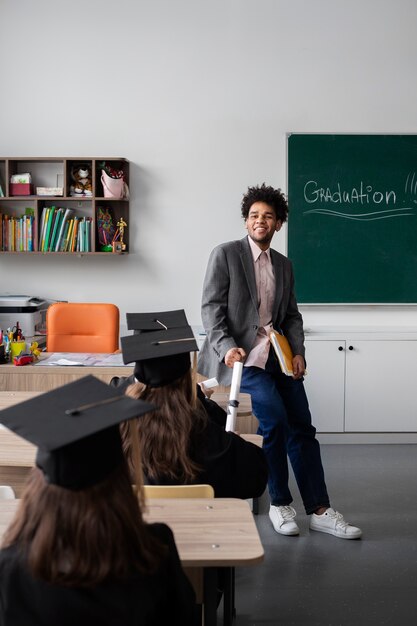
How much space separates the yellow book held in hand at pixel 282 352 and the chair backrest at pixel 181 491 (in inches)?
61.2

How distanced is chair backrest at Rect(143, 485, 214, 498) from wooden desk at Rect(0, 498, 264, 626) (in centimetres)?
3

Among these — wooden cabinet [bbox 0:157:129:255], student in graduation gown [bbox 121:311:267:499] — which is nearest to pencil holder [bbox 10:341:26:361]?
wooden cabinet [bbox 0:157:129:255]

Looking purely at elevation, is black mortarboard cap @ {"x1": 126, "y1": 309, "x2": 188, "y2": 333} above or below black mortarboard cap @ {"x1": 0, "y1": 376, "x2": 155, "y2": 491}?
above

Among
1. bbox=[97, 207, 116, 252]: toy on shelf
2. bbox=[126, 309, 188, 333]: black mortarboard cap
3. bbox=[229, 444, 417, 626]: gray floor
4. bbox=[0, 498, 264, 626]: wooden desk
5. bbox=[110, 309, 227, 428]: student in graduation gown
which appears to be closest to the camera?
bbox=[0, 498, 264, 626]: wooden desk

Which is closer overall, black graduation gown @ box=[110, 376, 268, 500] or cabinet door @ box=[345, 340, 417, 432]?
black graduation gown @ box=[110, 376, 268, 500]

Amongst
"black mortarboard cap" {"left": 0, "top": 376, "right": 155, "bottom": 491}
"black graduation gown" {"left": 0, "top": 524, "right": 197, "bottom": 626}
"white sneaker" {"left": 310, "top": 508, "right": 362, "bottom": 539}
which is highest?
"black mortarboard cap" {"left": 0, "top": 376, "right": 155, "bottom": 491}

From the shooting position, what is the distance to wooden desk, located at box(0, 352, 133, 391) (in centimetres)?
394

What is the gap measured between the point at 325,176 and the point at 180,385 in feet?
12.2

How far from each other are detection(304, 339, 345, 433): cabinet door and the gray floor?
2.93 ft

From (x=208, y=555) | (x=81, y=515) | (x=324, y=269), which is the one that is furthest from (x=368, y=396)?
(x=81, y=515)

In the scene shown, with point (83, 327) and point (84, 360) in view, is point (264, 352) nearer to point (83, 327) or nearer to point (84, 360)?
point (84, 360)

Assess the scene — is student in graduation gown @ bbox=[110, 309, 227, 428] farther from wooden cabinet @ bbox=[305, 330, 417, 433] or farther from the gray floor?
wooden cabinet @ bbox=[305, 330, 417, 433]

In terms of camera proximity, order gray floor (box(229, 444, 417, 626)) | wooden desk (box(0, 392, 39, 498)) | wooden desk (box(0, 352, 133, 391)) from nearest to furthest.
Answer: wooden desk (box(0, 392, 39, 498)), gray floor (box(229, 444, 417, 626)), wooden desk (box(0, 352, 133, 391))

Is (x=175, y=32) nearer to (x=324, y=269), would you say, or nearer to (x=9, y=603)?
(x=324, y=269)
